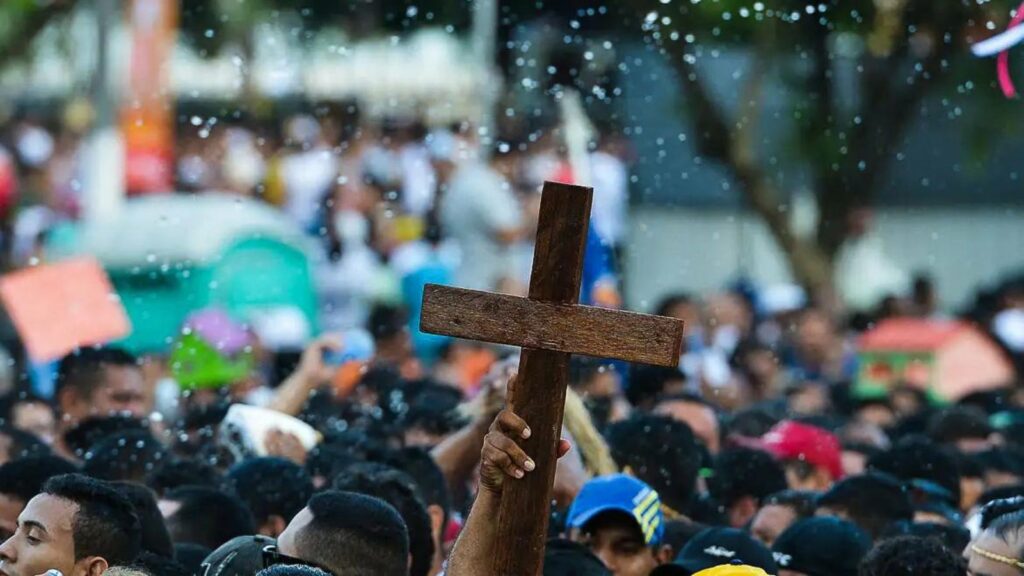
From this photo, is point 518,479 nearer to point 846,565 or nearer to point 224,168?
point 846,565

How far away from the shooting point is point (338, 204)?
16.7 meters

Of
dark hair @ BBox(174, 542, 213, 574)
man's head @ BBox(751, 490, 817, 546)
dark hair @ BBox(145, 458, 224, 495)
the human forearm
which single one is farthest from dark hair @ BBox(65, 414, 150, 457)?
the human forearm

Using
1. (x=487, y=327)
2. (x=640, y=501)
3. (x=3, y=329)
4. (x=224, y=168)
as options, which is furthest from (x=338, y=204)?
(x=487, y=327)

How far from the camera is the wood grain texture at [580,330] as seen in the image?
461 centimetres

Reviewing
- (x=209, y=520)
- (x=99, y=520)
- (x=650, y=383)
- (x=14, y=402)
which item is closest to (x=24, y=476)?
(x=209, y=520)

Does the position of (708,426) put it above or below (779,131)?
below

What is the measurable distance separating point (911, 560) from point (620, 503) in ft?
3.46

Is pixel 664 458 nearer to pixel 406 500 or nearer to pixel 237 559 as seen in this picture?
pixel 406 500

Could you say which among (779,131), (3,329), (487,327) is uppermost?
(779,131)

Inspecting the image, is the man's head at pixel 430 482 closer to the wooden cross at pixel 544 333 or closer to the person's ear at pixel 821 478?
the person's ear at pixel 821 478

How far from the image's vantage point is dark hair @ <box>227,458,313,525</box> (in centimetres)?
716

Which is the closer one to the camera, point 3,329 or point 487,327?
point 487,327

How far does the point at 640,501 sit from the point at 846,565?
0.63 meters

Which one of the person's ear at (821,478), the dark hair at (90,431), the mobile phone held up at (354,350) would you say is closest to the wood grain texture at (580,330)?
the dark hair at (90,431)
